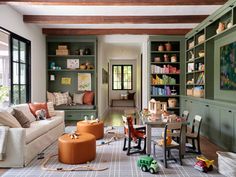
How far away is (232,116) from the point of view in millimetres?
4008

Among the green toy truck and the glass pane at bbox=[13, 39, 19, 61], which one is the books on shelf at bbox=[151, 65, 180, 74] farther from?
the green toy truck

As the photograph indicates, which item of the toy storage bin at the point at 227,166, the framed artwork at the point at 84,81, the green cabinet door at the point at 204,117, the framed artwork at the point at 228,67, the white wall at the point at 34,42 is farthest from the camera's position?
the framed artwork at the point at 84,81

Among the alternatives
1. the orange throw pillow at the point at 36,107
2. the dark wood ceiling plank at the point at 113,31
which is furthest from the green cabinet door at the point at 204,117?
the orange throw pillow at the point at 36,107

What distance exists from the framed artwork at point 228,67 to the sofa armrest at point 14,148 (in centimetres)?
391

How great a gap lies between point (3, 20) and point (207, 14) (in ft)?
15.2

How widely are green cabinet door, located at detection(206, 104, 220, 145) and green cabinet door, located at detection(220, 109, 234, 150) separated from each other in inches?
7.3

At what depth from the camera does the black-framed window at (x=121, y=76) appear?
14242 millimetres

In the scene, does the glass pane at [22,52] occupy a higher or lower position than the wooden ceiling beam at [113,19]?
lower

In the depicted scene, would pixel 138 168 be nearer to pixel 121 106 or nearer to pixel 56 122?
pixel 56 122

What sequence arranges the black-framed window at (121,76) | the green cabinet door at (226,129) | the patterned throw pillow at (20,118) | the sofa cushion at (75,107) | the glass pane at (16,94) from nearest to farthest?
the green cabinet door at (226,129), the patterned throw pillow at (20,118), the glass pane at (16,94), the sofa cushion at (75,107), the black-framed window at (121,76)

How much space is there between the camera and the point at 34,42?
21.8 ft

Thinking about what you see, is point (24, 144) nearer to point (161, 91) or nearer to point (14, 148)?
point (14, 148)

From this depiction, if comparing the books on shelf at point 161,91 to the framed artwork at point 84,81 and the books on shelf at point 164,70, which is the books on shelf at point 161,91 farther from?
the framed artwork at point 84,81

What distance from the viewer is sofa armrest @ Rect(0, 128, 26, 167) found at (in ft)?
11.4
